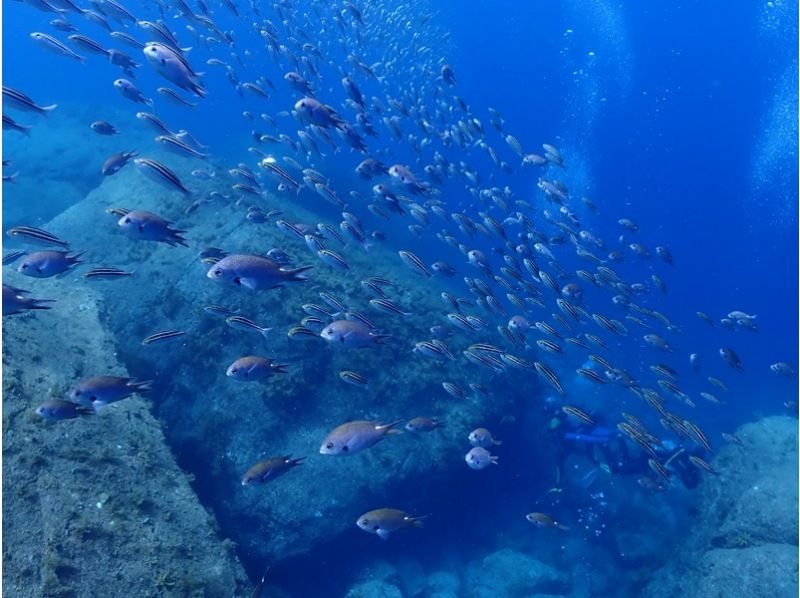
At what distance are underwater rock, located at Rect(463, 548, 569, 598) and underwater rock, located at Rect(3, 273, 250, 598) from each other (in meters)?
6.48

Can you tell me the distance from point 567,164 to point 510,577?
47364 millimetres

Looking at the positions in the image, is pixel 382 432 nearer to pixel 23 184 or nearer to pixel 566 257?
pixel 23 184

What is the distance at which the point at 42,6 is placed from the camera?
7.61 meters

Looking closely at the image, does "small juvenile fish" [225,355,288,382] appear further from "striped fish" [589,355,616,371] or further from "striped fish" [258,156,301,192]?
"striped fish" [589,355,616,371]

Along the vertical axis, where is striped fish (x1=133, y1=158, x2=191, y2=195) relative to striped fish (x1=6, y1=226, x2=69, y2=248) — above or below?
above

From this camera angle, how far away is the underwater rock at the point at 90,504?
4.82 meters

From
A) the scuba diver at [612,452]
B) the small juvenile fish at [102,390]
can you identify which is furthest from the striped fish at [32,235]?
the scuba diver at [612,452]

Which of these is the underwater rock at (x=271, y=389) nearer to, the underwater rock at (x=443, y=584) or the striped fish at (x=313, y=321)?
the striped fish at (x=313, y=321)

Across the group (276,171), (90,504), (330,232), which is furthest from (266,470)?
(276,171)

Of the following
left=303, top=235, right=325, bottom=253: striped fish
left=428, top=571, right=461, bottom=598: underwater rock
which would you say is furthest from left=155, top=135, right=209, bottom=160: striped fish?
left=428, top=571, right=461, bottom=598: underwater rock

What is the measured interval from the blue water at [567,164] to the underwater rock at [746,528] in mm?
1589

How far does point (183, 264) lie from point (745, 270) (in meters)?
54.7

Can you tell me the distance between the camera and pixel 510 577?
10.8 metres

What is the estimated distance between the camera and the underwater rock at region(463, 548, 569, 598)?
Answer: 1052 cm
